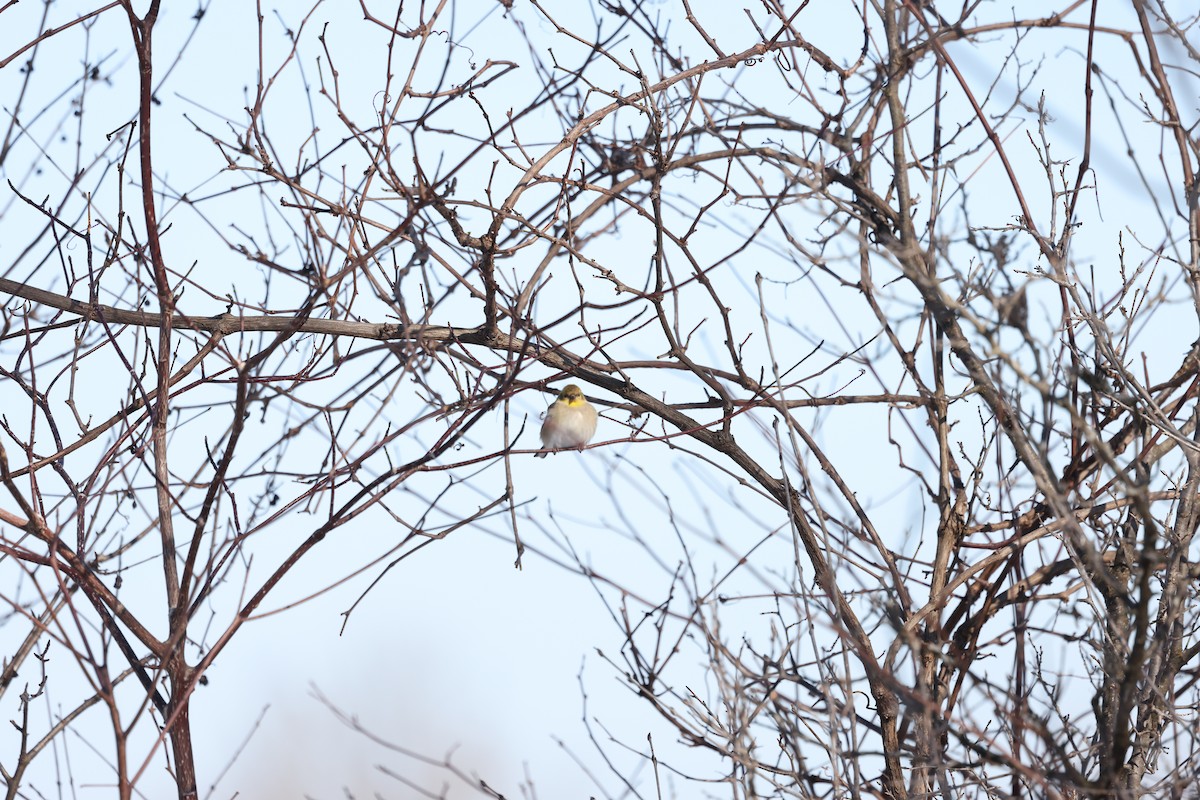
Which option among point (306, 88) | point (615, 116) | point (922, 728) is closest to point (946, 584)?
point (922, 728)

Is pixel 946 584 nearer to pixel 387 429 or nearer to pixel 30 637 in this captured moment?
pixel 387 429

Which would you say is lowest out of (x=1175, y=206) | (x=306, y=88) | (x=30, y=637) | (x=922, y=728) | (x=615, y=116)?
(x=922, y=728)

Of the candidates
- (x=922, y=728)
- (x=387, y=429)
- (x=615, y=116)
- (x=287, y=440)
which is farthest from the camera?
(x=615, y=116)

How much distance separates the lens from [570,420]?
19.7 ft

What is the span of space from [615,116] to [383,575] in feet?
4.93

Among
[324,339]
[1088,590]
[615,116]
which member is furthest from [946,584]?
[324,339]

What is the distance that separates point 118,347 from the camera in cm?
269

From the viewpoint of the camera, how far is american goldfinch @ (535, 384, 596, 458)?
6020 millimetres

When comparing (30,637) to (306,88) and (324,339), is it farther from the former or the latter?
(306,88)

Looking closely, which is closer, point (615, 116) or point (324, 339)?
point (324, 339)

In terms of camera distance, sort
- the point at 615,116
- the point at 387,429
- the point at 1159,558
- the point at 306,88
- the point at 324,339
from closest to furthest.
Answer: the point at 1159,558, the point at 387,429, the point at 306,88, the point at 324,339, the point at 615,116

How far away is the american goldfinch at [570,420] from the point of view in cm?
602

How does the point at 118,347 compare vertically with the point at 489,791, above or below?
above

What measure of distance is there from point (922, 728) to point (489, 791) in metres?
1.32
